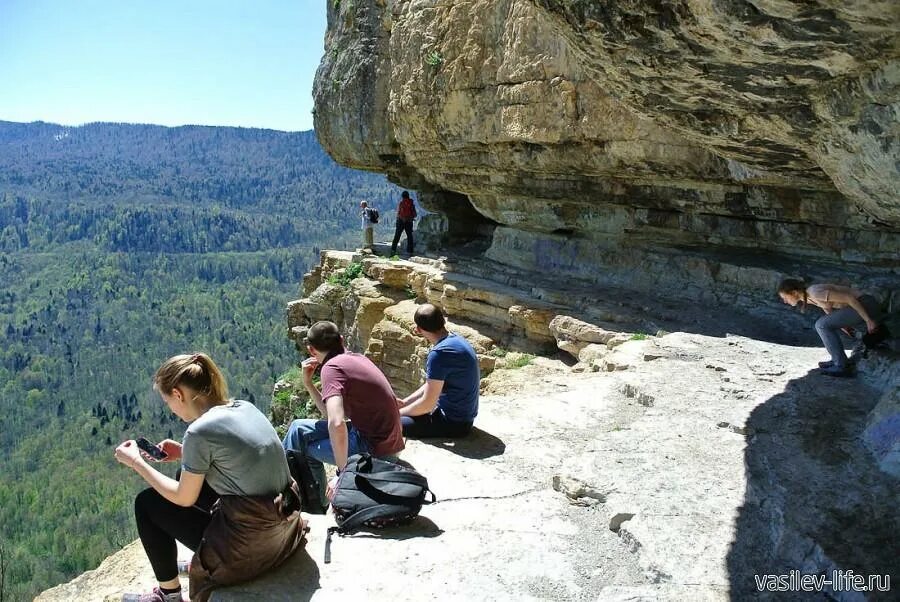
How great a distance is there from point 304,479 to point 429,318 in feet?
5.46

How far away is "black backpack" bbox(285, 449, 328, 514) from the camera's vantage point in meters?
→ 3.76

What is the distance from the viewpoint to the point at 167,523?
10.8 feet

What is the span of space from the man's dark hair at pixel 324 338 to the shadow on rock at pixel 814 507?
265 cm

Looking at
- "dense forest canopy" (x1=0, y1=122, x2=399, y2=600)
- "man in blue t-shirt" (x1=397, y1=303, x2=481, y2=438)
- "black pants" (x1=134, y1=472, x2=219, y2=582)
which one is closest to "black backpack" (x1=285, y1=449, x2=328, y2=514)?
"black pants" (x1=134, y1=472, x2=219, y2=582)

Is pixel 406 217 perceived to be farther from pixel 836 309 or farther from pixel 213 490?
pixel 213 490

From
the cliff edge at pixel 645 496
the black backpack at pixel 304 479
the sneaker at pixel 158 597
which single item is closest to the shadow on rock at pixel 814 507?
the cliff edge at pixel 645 496

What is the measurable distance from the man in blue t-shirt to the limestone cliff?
216 centimetres

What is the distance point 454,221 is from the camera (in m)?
17.5

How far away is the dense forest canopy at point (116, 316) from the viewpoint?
181 feet

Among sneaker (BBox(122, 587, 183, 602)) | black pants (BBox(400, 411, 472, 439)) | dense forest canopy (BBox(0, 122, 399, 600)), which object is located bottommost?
dense forest canopy (BBox(0, 122, 399, 600))

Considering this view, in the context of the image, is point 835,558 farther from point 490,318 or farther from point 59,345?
point 59,345

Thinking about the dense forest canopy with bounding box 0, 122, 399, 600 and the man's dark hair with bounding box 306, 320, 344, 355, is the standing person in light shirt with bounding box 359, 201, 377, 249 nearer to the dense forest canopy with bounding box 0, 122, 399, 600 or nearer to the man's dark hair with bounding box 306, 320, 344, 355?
the man's dark hair with bounding box 306, 320, 344, 355

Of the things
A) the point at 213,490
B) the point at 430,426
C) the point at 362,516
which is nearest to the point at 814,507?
the point at 362,516

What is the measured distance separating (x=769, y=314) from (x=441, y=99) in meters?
6.84
